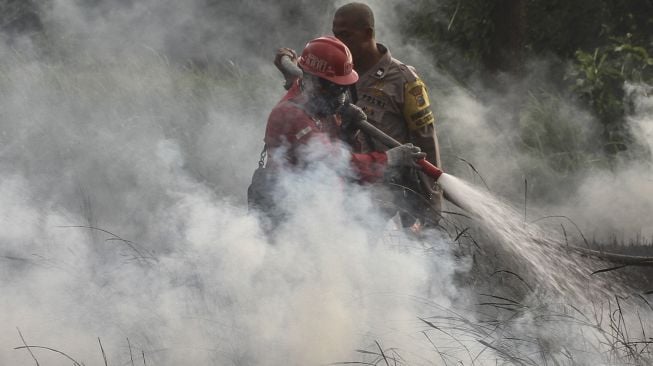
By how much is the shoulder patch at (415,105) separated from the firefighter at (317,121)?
0.75 meters

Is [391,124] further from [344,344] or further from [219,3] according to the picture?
[219,3]

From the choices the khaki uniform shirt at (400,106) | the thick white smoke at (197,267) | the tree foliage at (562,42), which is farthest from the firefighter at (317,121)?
the tree foliage at (562,42)

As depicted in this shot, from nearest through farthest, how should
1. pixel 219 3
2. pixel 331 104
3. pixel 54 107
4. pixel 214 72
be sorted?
pixel 331 104, pixel 54 107, pixel 214 72, pixel 219 3

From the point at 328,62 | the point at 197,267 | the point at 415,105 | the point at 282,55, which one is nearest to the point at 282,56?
the point at 282,55

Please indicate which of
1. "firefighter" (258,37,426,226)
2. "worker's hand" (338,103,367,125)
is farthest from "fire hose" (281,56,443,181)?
"firefighter" (258,37,426,226)

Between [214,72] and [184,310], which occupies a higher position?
[214,72]

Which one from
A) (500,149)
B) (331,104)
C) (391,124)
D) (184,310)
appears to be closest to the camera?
(184,310)

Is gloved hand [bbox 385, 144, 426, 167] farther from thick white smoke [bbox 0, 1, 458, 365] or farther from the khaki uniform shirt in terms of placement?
the khaki uniform shirt

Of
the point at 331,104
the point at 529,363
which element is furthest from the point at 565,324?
the point at 331,104

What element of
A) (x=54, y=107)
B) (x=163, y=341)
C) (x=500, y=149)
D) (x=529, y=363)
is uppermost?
(x=500, y=149)

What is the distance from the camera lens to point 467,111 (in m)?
9.50

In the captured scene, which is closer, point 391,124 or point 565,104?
point 391,124

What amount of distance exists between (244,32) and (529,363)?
9781 mm

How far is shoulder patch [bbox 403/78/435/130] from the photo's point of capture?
5.10 m
